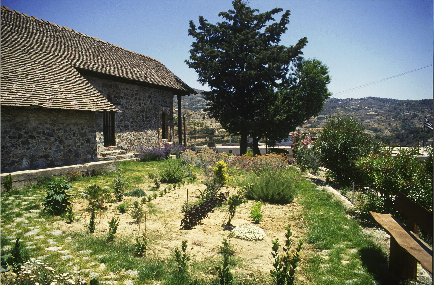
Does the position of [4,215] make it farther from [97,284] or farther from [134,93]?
[134,93]

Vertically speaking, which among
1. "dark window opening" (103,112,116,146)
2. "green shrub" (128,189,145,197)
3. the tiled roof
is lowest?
"green shrub" (128,189,145,197)

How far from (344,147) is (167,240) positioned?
8070 mm

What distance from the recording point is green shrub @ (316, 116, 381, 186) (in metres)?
10.4

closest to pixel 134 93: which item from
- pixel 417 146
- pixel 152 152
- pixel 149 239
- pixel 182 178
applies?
pixel 152 152

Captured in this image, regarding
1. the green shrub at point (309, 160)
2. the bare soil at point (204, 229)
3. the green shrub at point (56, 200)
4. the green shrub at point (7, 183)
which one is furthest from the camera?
the green shrub at point (309, 160)

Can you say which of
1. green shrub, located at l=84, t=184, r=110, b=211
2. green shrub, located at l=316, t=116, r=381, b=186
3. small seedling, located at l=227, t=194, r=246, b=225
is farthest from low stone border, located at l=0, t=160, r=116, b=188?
green shrub, located at l=316, t=116, r=381, b=186

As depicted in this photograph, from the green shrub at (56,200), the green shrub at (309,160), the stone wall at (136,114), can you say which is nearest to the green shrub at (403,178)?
the green shrub at (309,160)

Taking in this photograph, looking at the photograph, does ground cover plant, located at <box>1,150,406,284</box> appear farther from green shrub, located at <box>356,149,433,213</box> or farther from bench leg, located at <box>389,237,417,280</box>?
green shrub, located at <box>356,149,433,213</box>

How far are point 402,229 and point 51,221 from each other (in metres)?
6.65

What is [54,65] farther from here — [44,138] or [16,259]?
[16,259]

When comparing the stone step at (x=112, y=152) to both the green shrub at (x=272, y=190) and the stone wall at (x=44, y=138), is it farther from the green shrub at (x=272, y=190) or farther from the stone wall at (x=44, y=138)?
the green shrub at (x=272, y=190)

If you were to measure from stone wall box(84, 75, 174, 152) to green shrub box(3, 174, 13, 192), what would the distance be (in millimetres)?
4980

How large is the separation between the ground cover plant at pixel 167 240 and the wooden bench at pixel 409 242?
1.27 feet

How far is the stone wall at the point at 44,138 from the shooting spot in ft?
30.4
